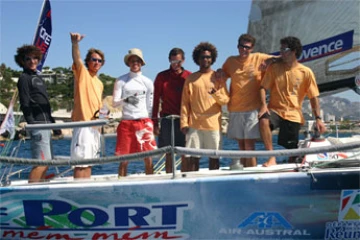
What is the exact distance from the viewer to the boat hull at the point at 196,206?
3.80m

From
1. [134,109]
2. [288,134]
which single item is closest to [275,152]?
[288,134]

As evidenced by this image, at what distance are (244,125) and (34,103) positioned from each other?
213 cm

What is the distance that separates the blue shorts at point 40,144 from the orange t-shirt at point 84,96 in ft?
1.19

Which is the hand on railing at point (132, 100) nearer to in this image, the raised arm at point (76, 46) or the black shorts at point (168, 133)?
the black shorts at point (168, 133)

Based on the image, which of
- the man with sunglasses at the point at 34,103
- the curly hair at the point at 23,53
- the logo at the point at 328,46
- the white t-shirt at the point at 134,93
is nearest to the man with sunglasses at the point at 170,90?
the white t-shirt at the point at 134,93

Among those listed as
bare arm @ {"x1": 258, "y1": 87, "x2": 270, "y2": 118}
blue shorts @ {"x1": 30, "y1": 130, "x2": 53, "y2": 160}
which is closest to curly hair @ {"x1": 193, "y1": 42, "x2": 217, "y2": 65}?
bare arm @ {"x1": 258, "y1": 87, "x2": 270, "y2": 118}

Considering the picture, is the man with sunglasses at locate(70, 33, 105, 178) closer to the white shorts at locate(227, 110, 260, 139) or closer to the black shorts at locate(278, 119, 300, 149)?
the white shorts at locate(227, 110, 260, 139)

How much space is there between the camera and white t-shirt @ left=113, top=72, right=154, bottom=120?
4.75 m

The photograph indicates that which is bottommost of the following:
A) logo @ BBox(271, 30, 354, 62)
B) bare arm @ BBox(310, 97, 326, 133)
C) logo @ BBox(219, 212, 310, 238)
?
logo @ BBox(219, 212, 310, 238)

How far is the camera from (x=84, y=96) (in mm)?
4609

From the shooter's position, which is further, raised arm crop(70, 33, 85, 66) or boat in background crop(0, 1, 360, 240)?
raised arm crop(70, 33, 85, 66)

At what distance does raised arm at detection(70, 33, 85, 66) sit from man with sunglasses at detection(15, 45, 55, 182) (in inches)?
15.9

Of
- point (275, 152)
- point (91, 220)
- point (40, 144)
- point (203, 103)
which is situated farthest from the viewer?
point (203, 103)

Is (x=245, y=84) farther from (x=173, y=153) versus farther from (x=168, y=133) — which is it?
(x=173, y=153)
